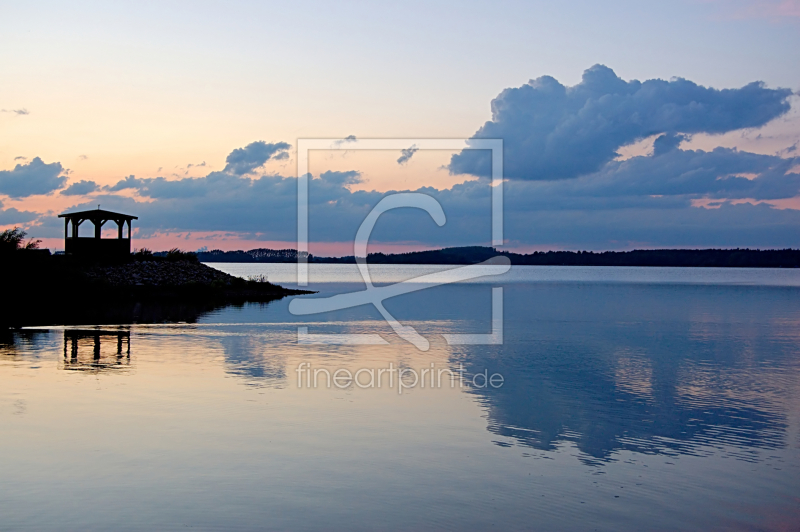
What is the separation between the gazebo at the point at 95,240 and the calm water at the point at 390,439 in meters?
26.8

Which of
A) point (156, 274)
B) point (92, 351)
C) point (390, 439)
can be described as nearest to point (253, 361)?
point (92, 351)

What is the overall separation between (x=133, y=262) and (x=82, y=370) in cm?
3526

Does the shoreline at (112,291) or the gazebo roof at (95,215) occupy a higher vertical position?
the gazebo roof at (95,215)

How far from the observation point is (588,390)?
17.7 m

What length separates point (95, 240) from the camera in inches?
1989

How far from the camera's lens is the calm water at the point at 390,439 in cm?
907

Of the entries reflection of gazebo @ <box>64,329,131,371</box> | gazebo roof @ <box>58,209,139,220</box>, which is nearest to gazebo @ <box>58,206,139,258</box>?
gazebo roof @ <box>58,209,139,220</box>

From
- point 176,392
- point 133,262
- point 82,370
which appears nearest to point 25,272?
A: point 133,262

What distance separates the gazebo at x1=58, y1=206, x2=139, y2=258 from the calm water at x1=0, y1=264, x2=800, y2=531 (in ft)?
87.9

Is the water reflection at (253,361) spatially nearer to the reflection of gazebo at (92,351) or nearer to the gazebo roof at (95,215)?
the reflection of gazebo at (92,351)

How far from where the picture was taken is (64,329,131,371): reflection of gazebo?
19.7 m

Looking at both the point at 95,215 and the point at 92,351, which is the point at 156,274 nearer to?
the point at 95,215

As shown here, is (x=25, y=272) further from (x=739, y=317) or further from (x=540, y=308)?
(x=739, y=317)

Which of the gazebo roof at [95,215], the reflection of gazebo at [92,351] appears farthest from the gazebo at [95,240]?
the reflection of gazebo at [92,351]
